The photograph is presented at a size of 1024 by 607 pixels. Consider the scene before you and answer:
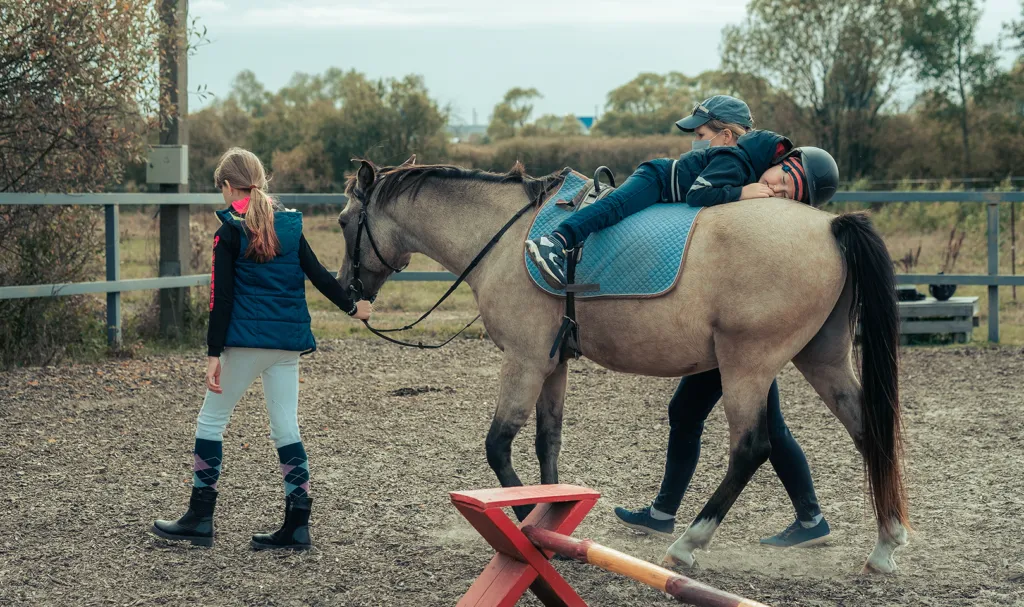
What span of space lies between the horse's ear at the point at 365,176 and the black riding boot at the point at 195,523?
1.61m

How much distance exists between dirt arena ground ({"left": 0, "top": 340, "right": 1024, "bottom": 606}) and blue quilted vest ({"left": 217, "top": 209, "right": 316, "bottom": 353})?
A: 3.03 ft

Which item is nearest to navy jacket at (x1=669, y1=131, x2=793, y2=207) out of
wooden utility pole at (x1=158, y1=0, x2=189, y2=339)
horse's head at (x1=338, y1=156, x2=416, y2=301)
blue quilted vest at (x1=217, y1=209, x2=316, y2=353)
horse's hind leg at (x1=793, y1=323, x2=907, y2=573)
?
horse's hind leg at (x1=793, y1=323, x2=907, y2=573)

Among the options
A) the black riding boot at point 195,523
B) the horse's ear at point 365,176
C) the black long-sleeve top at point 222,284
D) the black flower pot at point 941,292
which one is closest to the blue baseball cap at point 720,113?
the horse's ear at point 365,176

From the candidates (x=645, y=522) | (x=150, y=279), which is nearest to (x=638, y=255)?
(x=645, y=522)

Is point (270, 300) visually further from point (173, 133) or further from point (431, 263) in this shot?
point (431, 263)

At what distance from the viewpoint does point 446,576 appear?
3963 mm

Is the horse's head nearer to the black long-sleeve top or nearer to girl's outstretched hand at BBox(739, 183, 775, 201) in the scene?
the black long-sleeve top

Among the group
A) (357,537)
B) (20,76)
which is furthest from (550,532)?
(20,76)

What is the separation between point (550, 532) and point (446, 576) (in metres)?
0.90

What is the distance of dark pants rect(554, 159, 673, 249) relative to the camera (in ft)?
13.6

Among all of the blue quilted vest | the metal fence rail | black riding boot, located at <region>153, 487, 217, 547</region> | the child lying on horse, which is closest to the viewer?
the child lying on horse

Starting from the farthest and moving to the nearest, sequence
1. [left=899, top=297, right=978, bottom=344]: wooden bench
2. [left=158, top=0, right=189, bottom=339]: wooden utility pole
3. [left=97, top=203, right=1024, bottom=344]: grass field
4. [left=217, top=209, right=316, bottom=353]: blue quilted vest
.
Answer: [left=97, top=203, right=1024, bottom=344]: grass field
[left=899, top=297, right=978, bottom=344]: wooden bench
[left=158, top=0, right=189, bottom=339]: wooden utility pole
[left=217, top=209, right=316, bottom=353]: blue quilted vest

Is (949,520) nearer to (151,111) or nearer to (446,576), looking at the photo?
→ (446,576)

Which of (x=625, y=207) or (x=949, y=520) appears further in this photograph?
(x=949, y=520)
